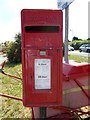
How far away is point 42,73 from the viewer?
10.1 ft

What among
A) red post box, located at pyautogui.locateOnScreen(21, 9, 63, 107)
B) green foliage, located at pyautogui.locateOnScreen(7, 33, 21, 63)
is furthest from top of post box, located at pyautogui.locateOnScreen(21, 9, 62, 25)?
green foliage, located at pyautogui.locateOnScreen(7, 33, 21, 63)

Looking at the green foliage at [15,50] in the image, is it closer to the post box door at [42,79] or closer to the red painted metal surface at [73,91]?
the red painted metal surface at [73,91]

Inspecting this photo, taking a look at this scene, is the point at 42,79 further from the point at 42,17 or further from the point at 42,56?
the point at 42,17

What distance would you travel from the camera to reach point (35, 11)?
9.71 feet

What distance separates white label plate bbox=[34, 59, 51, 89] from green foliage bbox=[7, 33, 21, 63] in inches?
566

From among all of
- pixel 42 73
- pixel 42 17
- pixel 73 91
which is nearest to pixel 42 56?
pixel 42 73

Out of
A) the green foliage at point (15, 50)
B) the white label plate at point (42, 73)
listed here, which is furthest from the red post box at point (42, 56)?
the green foliage at point (15, 50)

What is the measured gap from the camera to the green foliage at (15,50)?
17531mm

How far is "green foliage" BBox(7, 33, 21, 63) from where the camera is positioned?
1753 centimetres

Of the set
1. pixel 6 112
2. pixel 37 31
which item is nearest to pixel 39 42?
pixel 37 31

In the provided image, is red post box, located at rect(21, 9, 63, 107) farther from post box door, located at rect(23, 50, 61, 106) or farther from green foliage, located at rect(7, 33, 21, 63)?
green foliage, located at rect(7, 33, 21, 63)

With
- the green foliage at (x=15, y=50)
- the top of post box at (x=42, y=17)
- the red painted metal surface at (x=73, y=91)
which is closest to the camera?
the top of post box at (x=42, y=17)

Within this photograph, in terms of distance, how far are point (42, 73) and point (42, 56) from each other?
209 millimetres

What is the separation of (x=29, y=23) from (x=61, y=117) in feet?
5.42
